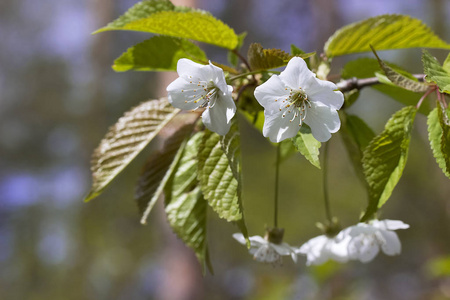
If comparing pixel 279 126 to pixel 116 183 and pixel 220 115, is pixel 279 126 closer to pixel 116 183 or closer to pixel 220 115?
pixel 220 115

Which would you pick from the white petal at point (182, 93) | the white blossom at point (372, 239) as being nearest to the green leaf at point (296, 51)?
the white petal at point (182, 93)

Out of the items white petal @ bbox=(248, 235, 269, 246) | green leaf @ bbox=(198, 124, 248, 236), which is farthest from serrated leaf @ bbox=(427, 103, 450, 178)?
white petal @ bbox=(248, 235, 269, 246)

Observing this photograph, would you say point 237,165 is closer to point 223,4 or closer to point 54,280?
point 54,280

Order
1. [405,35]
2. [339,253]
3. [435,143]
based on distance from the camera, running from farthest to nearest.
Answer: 1. [339,253]
2. [405,35]
3. [435,143]

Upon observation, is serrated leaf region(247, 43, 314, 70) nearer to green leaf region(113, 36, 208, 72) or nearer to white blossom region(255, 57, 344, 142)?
white blossom region(255, 57, 344, 142)

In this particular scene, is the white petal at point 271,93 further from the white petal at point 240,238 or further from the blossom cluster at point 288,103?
the white petal at point 240,238

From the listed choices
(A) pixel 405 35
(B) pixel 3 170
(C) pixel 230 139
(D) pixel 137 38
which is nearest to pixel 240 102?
(C) pixel 230 139

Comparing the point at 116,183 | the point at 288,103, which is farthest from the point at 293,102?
the point at 116,183
